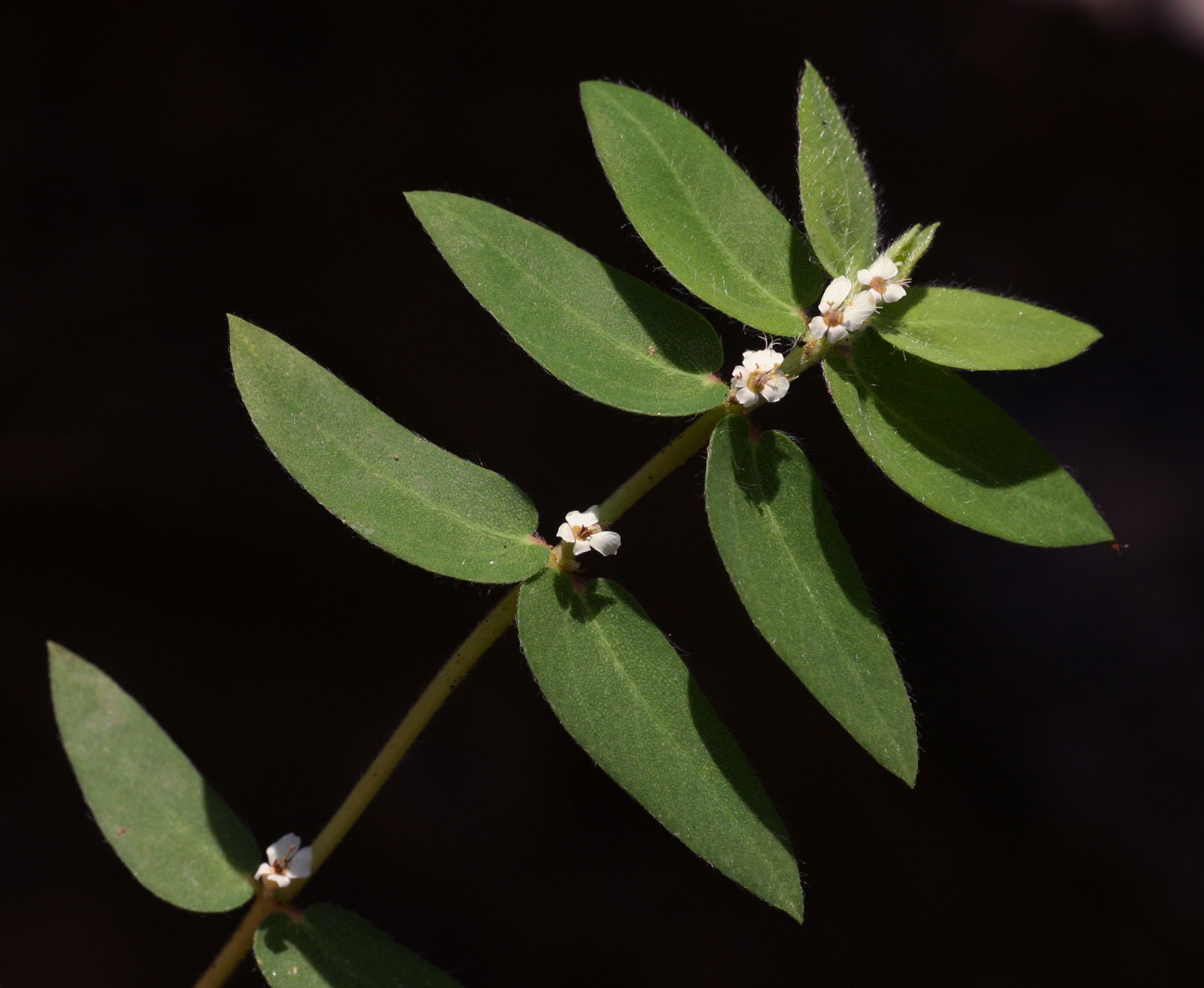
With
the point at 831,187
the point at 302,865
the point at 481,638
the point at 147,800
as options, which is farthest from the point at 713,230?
the point at 147,800

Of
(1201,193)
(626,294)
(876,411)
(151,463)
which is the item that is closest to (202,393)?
(151,463)

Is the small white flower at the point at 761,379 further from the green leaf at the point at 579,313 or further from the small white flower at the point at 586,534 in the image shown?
the small white flower at the point at 586,534

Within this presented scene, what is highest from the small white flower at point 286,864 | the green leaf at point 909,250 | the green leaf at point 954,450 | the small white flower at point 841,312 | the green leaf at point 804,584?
the green leaf at point 909,250

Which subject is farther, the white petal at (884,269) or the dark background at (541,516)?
the dark background at (541,516)

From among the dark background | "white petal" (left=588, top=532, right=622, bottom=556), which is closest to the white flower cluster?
"white petal" (left=588, top=532, right=622, bottom=556)

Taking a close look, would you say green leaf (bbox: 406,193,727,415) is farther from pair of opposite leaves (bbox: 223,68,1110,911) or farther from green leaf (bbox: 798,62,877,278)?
green leaf (bbox: 798,62,877,278)

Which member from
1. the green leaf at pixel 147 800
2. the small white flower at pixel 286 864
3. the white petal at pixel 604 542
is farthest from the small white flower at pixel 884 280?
the green leaf at pixel 147 800
